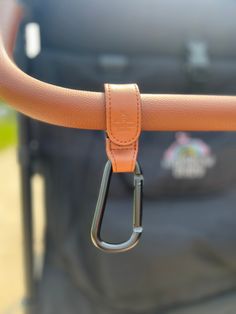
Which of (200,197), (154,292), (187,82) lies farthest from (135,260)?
(187,82)

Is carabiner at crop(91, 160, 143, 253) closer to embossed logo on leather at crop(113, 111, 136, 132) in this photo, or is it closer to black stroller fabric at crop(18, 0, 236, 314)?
embossed logo on leather at crop(113, 111, 136, 132)

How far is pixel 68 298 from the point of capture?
88cm

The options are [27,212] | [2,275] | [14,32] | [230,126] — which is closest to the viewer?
[230,126]

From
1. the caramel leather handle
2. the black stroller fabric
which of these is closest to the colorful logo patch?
the black stroller fabric

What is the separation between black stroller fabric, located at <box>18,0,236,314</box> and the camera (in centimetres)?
A: 84

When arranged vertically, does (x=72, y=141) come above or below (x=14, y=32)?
below

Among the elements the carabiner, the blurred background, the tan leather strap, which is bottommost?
the blurred background

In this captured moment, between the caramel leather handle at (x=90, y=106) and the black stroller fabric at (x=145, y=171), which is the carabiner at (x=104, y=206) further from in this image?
the black stroller fabric at (x=145, y=171)

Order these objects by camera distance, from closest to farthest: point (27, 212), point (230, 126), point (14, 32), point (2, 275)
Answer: point (230, 126), point (14, 32), point (27, 212), point (2, 275)

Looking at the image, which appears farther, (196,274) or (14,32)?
(196,274)

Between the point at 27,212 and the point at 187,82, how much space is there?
0.40m

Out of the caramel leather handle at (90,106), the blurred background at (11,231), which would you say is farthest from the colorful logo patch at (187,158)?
the caramel leather handle at (90,106)

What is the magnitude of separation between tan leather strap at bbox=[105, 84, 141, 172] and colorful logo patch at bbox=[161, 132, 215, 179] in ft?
1.57

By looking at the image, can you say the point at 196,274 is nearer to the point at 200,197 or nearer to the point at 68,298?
the point at 200,197
